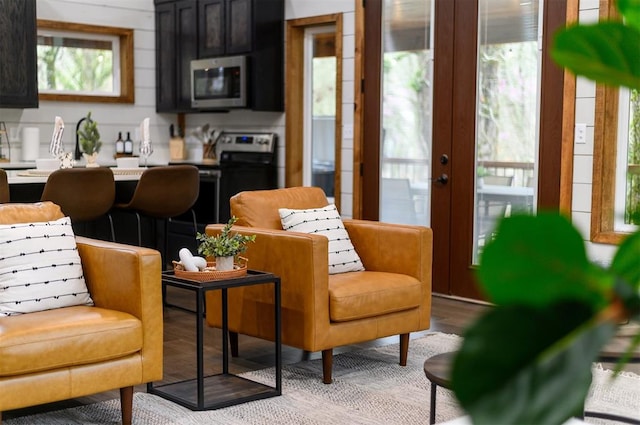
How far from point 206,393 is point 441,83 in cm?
308

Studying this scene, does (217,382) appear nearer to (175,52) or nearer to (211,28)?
(211,28)

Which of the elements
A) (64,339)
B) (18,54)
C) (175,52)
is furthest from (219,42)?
(64,339)

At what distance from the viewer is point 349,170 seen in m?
6.55

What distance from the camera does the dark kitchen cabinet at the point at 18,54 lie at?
22.1 ft

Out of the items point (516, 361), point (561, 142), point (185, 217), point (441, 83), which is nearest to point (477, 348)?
point (516, 361)

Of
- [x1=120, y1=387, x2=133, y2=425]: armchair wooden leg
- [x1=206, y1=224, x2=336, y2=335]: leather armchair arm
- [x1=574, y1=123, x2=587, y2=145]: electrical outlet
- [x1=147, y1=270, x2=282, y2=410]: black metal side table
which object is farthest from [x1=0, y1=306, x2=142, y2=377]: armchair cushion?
[x1=574, y1=123, x2=587, y2=145]: electrical outlet

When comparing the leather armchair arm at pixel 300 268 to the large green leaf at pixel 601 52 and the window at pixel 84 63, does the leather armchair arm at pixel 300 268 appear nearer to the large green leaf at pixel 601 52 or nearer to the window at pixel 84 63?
the large green leaf at pixel 601 52

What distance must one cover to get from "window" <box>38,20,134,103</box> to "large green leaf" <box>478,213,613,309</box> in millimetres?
7519

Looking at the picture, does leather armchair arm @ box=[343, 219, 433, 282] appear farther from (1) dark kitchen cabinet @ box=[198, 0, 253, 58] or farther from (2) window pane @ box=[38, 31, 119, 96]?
(2) window pane @ box=[38, 31, 119, 96]

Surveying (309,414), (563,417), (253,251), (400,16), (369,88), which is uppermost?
(400,16)

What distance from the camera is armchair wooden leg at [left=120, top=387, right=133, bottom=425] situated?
3.16 meters

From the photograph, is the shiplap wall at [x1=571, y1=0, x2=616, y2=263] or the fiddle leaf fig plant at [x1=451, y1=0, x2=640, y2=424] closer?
the fiddle leaf fig plant at [x1=451, y1=0, x2=640, y2=424]

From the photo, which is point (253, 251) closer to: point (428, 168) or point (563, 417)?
point (428, 168)

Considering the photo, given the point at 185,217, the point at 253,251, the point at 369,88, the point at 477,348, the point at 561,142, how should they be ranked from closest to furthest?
the point at 477,348 < the point at 253,251 < the point at 561,142 < the point at 369,88 < the point at 185,217
